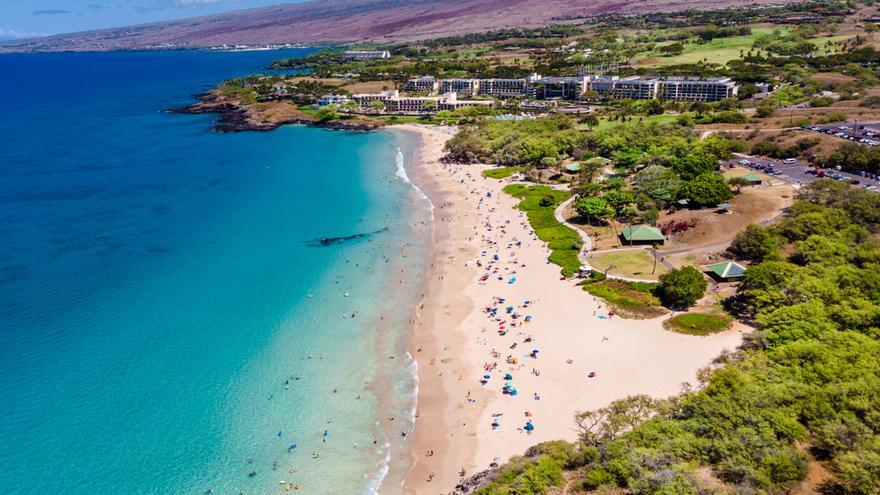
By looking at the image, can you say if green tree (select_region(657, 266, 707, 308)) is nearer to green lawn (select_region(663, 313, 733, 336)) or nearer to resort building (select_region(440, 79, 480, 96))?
green lawn (select_region(663, 313, 733, 336))

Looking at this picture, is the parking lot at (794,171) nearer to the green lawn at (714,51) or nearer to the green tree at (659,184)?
the green tree at (659,184)

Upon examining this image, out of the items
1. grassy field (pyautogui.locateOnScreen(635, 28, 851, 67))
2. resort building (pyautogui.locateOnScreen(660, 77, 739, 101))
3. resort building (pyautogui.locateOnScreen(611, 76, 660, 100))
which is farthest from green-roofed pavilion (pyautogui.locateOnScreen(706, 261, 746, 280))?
grassy field (pyautogui.locateOnScreen(635, 28, 851, 67))

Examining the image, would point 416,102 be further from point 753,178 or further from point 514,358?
point 514,358

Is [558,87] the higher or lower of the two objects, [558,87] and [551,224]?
the higher

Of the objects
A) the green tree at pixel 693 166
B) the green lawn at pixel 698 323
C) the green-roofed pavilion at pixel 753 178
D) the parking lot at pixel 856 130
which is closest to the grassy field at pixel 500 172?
the green tree at pixel 693 166

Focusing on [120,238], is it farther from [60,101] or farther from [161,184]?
[60,101]

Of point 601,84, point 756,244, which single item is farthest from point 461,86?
point 756,244
